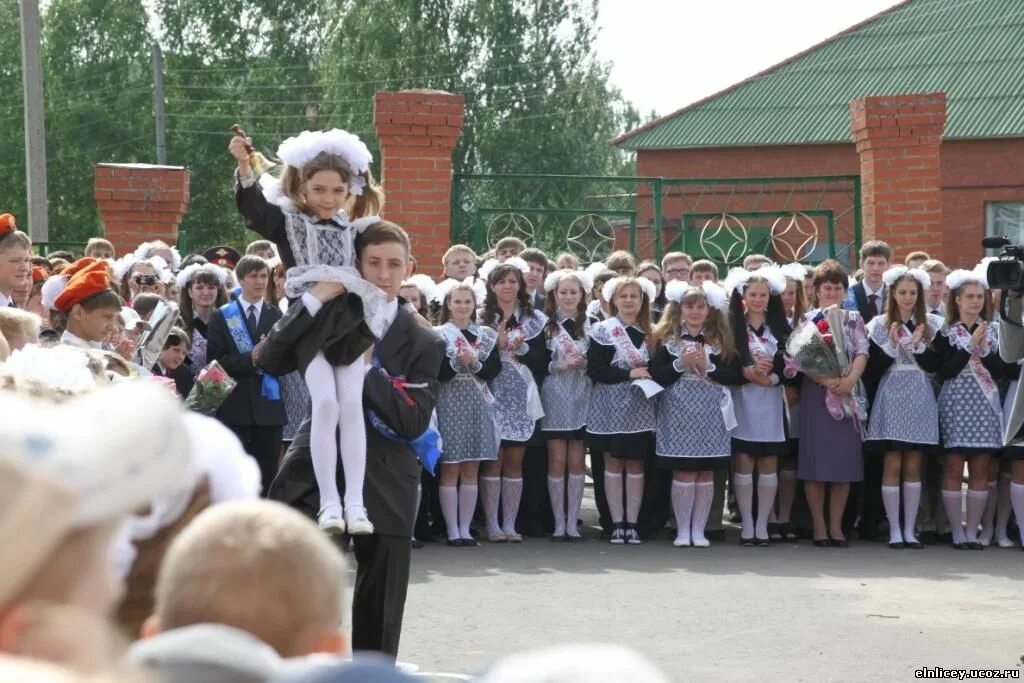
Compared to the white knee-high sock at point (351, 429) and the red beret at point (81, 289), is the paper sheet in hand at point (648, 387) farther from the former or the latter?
the white knee-high sock at point (351, 429)

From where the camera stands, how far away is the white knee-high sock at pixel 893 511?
11.5m

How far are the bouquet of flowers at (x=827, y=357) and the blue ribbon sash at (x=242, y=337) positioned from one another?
3621mm

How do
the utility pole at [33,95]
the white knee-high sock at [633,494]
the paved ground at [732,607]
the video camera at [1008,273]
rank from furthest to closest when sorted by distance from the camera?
the utility pole at [33,95] < the white knee-high sock at [633,494] < the video camera at [1008,273] < the paved ground at [732,607]

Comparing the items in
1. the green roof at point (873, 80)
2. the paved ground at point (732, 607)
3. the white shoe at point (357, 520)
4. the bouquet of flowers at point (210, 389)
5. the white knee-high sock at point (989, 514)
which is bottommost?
the paved ground at point (732, 607)

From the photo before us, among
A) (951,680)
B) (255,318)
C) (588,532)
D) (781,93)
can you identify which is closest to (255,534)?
(951,680)

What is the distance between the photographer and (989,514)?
460 inches

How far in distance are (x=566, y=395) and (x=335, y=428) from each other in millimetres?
6135

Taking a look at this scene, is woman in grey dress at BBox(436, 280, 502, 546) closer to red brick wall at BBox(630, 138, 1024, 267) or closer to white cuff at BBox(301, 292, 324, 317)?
white cuff at BBox(301, 292, 324, 317)

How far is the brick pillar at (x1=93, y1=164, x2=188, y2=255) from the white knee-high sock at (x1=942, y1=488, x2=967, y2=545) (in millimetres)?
7426

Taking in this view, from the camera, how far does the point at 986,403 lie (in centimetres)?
1151

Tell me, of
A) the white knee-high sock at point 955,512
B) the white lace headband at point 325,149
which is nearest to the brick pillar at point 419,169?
the white knee-high sock at point 955,512

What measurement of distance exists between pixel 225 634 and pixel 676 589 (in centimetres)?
762

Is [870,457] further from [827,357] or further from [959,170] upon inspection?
[959,170]

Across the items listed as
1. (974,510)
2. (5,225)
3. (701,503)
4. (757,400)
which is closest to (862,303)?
(757,400)
